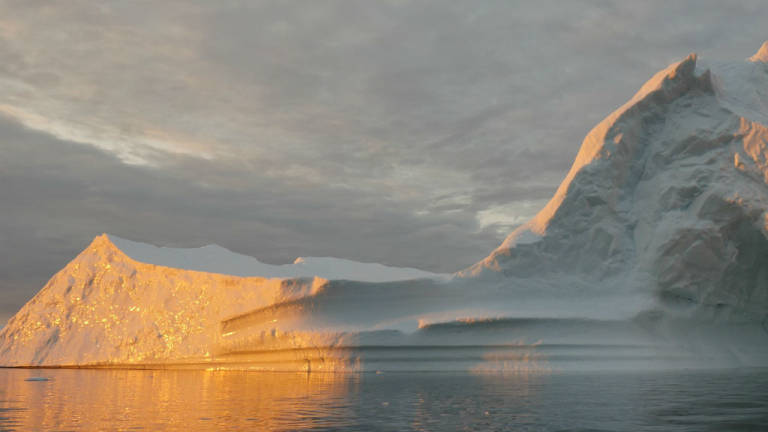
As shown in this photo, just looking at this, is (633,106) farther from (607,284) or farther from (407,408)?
(407,408)

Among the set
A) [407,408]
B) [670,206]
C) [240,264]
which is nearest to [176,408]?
[407,408]

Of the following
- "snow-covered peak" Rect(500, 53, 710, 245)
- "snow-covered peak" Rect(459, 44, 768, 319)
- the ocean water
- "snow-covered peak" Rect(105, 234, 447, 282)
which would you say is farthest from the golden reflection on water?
"snow-covered peak" Rect(105, 234, 447, 282)

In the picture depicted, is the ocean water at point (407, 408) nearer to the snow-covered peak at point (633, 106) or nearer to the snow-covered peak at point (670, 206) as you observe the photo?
the snow-covered peak at point (670, 206)

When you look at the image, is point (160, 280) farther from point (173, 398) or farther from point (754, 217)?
point (754, 217)

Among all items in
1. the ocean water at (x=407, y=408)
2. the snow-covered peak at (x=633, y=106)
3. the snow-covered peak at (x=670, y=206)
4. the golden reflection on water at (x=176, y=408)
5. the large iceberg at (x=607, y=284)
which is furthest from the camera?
the snow-covered peak at (x=633, y=106)

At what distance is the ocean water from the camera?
6355 mm

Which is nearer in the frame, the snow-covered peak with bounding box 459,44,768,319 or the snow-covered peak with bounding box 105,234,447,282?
the snow-covered peak with bounding box 459,44,768,319

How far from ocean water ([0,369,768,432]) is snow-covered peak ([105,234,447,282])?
11.8 meters

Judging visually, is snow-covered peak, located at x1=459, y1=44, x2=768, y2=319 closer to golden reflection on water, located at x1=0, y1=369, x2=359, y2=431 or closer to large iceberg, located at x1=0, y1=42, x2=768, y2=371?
large iceberg, located at x1=0, y1=42, x2=768, y2=371

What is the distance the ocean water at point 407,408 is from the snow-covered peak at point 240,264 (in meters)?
11.8

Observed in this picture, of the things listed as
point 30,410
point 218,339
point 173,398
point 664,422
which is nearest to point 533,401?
point 664,422

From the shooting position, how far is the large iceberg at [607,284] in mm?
16781

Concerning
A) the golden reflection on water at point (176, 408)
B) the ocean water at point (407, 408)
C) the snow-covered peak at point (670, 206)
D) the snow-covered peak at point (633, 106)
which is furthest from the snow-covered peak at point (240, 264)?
the ocean water at point (407, 408)

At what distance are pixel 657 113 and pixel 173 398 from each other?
51.7 ft
